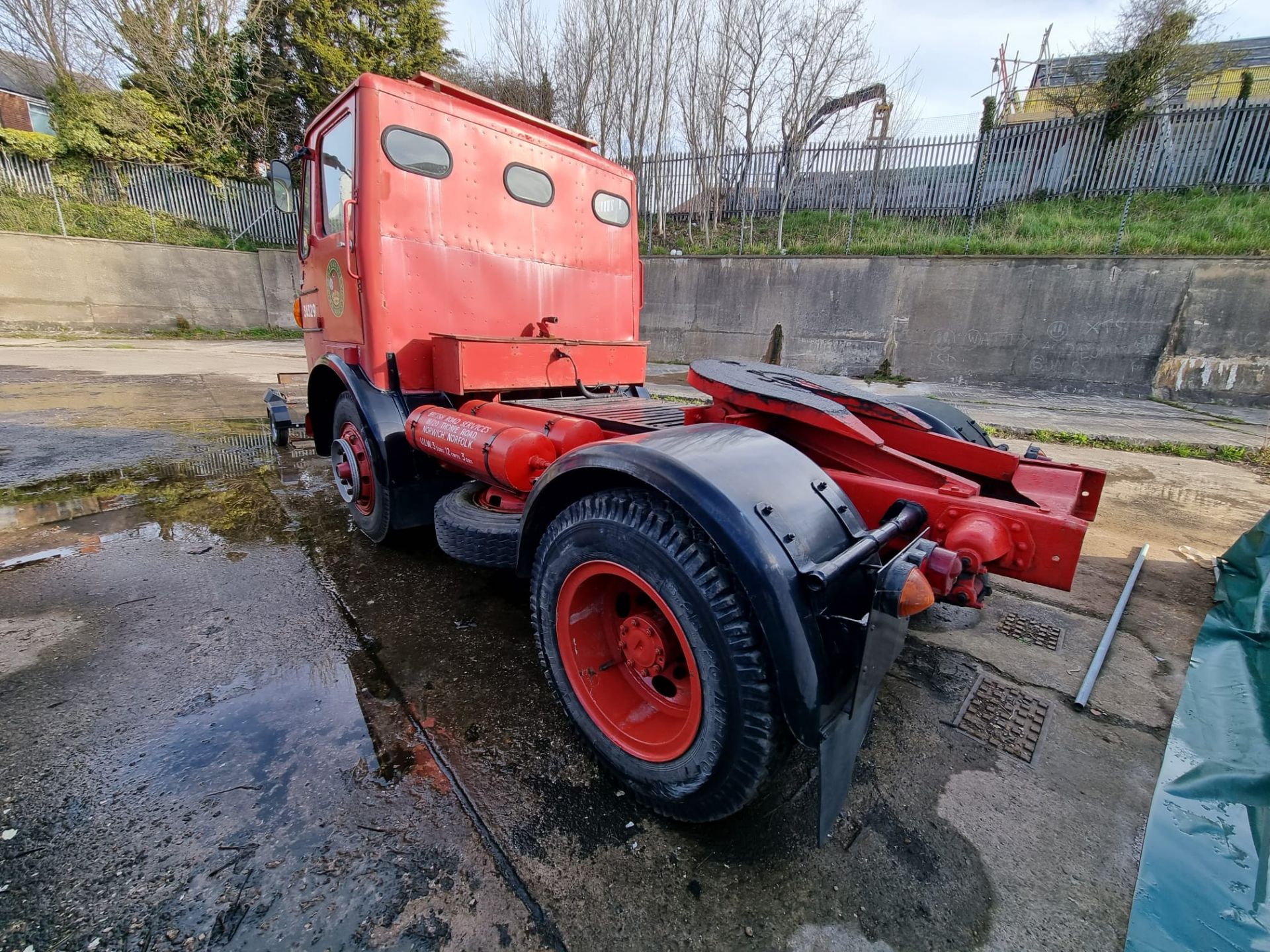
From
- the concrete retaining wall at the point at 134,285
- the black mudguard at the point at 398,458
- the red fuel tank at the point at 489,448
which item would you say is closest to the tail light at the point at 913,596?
the red fuel tank at the point at 489,448

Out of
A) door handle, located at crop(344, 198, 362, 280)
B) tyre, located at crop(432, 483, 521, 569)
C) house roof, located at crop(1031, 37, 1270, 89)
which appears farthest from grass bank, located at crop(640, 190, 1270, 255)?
tyre, located at crop(432, 483, 521, 569)

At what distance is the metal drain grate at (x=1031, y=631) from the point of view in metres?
2.76

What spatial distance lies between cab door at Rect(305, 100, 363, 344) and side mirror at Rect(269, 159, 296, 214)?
0.27 metres

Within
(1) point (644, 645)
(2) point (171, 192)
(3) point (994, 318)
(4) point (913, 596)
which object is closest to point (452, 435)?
(1) point (644, 645)

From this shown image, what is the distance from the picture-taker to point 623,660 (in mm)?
2027

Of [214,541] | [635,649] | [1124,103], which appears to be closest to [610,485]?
[635,649]

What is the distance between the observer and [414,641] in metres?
2.61

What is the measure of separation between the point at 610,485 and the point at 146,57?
2288 cm

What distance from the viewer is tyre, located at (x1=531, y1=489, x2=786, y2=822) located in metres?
1.46

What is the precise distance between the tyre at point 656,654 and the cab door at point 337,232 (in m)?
2.45

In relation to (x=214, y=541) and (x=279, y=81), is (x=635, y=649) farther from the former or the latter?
(x=279, y=81)

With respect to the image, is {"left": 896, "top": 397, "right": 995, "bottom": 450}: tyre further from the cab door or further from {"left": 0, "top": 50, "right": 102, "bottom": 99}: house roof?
{"left": 0, "top": 50, "right": 102, "bottom": 99}: house roof

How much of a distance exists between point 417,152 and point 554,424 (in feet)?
6.85

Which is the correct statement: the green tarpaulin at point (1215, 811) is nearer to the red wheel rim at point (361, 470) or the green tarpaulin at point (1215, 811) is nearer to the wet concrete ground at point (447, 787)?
the wet concrete ground at point (447, 787)
